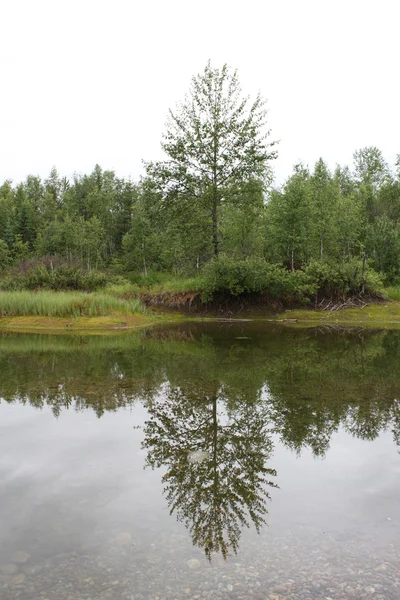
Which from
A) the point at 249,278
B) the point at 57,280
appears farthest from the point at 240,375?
the point at 57,280

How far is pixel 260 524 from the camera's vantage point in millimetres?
4543

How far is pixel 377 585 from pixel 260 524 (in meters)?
1.26

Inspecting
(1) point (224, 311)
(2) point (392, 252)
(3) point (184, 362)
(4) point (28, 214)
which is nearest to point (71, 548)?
(3) point (184, 362)

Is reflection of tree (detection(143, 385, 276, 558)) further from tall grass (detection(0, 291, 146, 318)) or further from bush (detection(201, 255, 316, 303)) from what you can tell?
bush (detection(201, 255, 316, 303))

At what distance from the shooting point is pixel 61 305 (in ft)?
78.3

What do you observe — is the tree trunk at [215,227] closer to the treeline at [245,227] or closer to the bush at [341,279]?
the treeline at [245,227]

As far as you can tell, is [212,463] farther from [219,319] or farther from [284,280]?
[284,280]

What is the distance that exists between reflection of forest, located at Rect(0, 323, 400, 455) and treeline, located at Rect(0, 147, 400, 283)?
12.0 meters

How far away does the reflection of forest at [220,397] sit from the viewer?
206 inches

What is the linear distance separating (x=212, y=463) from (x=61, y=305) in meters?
19.5

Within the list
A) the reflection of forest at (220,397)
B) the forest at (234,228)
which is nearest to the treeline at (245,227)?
the forest at (234,228)

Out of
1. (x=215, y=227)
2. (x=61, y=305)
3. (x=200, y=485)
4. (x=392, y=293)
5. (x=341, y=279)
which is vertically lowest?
(x=200, y=485)

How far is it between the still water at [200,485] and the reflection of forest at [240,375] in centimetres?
7

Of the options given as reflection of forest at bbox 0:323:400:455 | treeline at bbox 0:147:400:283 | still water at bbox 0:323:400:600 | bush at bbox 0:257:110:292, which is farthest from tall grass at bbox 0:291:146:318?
still water at bbox 0:323:400:600
